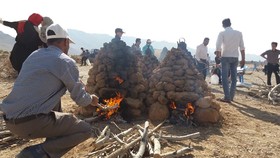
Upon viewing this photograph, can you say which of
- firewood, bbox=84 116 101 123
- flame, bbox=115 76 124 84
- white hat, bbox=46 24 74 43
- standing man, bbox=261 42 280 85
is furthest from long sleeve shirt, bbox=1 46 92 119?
standing man, bbox=261 42 280 85

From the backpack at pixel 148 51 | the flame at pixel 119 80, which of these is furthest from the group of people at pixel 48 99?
the backpack at pixel 148 51

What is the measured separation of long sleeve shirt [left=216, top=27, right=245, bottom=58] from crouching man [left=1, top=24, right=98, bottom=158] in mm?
5863

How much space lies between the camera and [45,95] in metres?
3.68

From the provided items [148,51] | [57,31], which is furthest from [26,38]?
[148,51]

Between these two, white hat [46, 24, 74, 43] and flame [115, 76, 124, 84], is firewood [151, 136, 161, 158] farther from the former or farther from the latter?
flame [115, 76, 124, 84]

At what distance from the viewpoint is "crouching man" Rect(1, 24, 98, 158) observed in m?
3.64

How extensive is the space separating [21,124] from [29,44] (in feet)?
7.74

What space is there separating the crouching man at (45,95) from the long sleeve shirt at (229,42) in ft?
19.2

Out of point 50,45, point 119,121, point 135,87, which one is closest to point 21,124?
point 50,45

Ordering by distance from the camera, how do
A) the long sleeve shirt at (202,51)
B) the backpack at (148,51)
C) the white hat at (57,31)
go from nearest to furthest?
the white hat at (57,31) → the long sleeve shirt at (202,51) → the backpack at (148,51)

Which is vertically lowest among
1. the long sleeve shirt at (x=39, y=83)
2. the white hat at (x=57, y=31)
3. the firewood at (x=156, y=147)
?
the firewood at (x=156, y=147)

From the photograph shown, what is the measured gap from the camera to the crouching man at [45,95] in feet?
11.9

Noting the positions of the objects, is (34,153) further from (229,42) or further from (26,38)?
(229,42)

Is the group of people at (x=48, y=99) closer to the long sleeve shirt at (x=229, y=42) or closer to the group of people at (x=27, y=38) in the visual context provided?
the group of people at (x=27, y=38)
